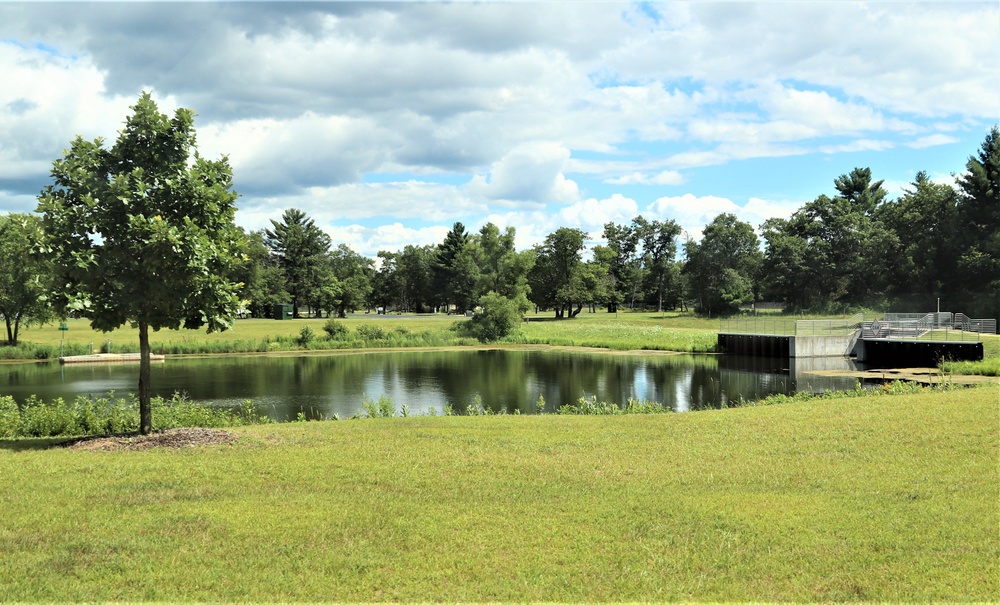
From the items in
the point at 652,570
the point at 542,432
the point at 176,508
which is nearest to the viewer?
the point at 652,570

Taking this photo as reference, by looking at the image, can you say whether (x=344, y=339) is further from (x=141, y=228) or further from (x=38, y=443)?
(x=141, y=228)

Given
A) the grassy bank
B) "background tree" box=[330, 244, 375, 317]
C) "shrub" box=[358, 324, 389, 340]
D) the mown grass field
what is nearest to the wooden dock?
the grassy bank

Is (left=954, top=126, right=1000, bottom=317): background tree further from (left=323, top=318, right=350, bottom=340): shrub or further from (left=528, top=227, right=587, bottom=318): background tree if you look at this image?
(left=323, top=318, right=350, bottom=340): shrub

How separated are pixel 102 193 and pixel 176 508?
7.42 m

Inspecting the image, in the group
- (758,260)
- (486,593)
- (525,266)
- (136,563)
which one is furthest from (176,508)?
(758,260)

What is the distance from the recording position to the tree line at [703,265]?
2648 inches

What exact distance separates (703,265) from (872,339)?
158 feet

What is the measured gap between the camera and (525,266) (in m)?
100

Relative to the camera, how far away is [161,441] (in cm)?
1305

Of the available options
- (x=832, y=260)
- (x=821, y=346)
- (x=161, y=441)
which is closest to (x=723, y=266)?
(x=832, y=260)

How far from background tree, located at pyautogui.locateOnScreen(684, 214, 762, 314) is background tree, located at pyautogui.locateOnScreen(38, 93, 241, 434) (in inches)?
3517

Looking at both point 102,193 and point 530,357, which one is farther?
point 530,357

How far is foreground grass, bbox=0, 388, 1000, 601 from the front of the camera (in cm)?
658

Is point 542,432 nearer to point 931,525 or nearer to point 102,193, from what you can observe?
point 931,525
